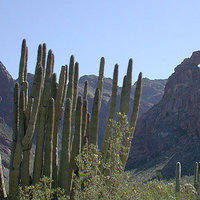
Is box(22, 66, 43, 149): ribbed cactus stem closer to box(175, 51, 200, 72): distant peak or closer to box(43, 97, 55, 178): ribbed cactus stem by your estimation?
box(43, 97, 55, 178): ribbed cactus stem

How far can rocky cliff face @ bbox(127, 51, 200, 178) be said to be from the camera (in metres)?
53.4

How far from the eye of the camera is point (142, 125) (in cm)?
7131

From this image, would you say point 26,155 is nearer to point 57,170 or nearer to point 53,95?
point 57,170

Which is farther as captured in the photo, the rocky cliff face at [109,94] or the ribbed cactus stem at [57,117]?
the rocky cliff face at [109,94]

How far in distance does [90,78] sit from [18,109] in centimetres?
11208

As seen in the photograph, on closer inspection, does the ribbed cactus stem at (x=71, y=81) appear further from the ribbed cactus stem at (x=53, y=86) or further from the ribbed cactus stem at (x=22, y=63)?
the ribbed cactus stem at (x=22, y=63)

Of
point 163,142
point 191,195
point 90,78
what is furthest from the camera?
point 90,78

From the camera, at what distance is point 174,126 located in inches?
2448

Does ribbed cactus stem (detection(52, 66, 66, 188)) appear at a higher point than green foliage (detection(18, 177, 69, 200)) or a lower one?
higher

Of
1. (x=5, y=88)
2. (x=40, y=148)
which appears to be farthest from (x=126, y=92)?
(x=5, y=88)

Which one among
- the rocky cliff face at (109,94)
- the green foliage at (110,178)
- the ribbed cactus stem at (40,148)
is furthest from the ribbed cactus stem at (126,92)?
the rocky cliff face at (109,94)

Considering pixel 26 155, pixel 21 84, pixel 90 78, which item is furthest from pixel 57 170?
pixel 90 78

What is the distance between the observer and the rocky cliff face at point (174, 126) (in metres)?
53.4

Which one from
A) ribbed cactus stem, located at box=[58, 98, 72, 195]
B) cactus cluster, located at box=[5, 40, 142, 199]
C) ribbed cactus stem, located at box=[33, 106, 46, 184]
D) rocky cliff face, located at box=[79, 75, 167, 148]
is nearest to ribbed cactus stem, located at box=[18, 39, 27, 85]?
cactus cluster, located at box=[5, 40, 142, 199]
